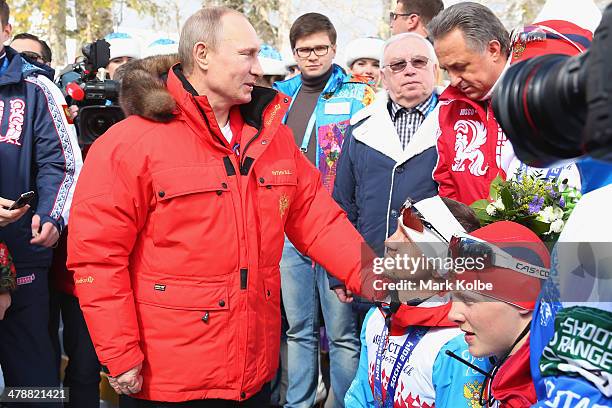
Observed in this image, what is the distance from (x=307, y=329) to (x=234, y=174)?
2224 millimetres

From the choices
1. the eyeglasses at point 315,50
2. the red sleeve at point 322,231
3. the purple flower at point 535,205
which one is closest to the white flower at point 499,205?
the purple flower at point 535,205

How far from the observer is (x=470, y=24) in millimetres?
3615

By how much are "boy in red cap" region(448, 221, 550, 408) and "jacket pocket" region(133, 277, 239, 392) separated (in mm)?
982

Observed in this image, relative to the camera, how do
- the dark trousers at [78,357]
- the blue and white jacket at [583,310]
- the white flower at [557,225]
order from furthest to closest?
the dark trousers at [78,357] → the white flower at [557,225] → the blue and white jacket at [583,310]

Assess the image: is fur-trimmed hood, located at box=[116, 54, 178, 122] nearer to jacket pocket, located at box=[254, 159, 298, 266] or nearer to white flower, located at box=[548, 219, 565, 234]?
jacket pocket, located at box=[254, 159, 298, 266]

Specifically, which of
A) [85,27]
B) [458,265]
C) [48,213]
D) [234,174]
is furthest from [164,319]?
[85,27]

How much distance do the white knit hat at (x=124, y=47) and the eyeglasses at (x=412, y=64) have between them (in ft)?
10.6

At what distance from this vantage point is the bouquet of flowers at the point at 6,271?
420cm

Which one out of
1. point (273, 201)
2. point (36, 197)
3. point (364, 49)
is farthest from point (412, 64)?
point (364, 49)

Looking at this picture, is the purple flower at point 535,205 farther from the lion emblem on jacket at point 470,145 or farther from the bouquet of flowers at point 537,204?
the lion emblem on jacket at point 470,145

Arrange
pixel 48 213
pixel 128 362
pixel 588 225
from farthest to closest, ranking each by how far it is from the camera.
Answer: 1. pixel 48 213
2. pixel 128 362
3. pixel 588 225

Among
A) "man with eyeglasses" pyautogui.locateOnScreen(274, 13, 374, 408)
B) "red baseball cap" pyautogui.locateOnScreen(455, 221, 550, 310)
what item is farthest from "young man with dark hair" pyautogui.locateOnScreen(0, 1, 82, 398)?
"red baseball cap" pyautogui.locateOnScreen(455, 221, 550, 310)

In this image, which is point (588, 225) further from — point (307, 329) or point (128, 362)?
point (307, 329)

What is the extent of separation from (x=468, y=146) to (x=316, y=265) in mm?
1668
